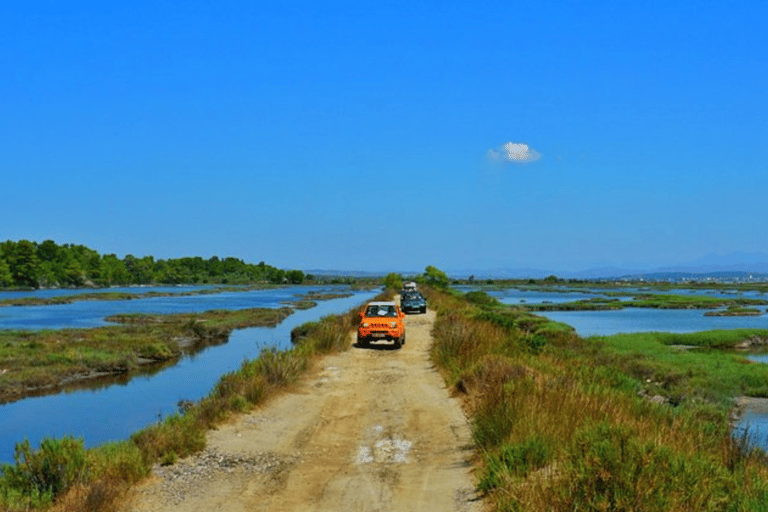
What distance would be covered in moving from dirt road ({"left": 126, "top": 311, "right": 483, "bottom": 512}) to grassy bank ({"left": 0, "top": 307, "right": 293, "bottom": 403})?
67.4ft

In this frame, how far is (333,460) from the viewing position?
12281 millimetres

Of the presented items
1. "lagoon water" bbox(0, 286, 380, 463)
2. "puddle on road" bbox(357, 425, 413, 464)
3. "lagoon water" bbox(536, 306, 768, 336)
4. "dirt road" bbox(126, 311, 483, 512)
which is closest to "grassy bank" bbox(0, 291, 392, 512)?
"dirt road" bbox(126, 311, 483, 512)

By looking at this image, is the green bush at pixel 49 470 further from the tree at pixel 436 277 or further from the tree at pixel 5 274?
the tree at pixel 5 274

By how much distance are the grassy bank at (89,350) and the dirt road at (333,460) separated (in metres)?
20.5

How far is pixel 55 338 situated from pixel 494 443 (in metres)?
44.9

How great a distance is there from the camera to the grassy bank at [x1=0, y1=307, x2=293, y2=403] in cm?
3434

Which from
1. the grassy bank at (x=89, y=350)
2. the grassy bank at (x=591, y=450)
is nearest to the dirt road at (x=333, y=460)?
the grassy bank at (x=591, y=450)

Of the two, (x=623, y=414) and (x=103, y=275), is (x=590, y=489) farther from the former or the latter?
(x=103, y=275)

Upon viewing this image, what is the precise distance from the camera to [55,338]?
160 feet

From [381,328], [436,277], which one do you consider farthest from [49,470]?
[436,277]

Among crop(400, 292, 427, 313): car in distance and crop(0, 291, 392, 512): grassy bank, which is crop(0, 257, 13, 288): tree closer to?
crop(400, 292, 427, 313): car in distance

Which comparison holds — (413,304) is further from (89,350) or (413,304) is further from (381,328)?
(381,328)

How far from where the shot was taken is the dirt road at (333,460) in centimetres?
988

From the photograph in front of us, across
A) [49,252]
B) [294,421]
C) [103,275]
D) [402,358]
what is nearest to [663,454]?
[294,421]
